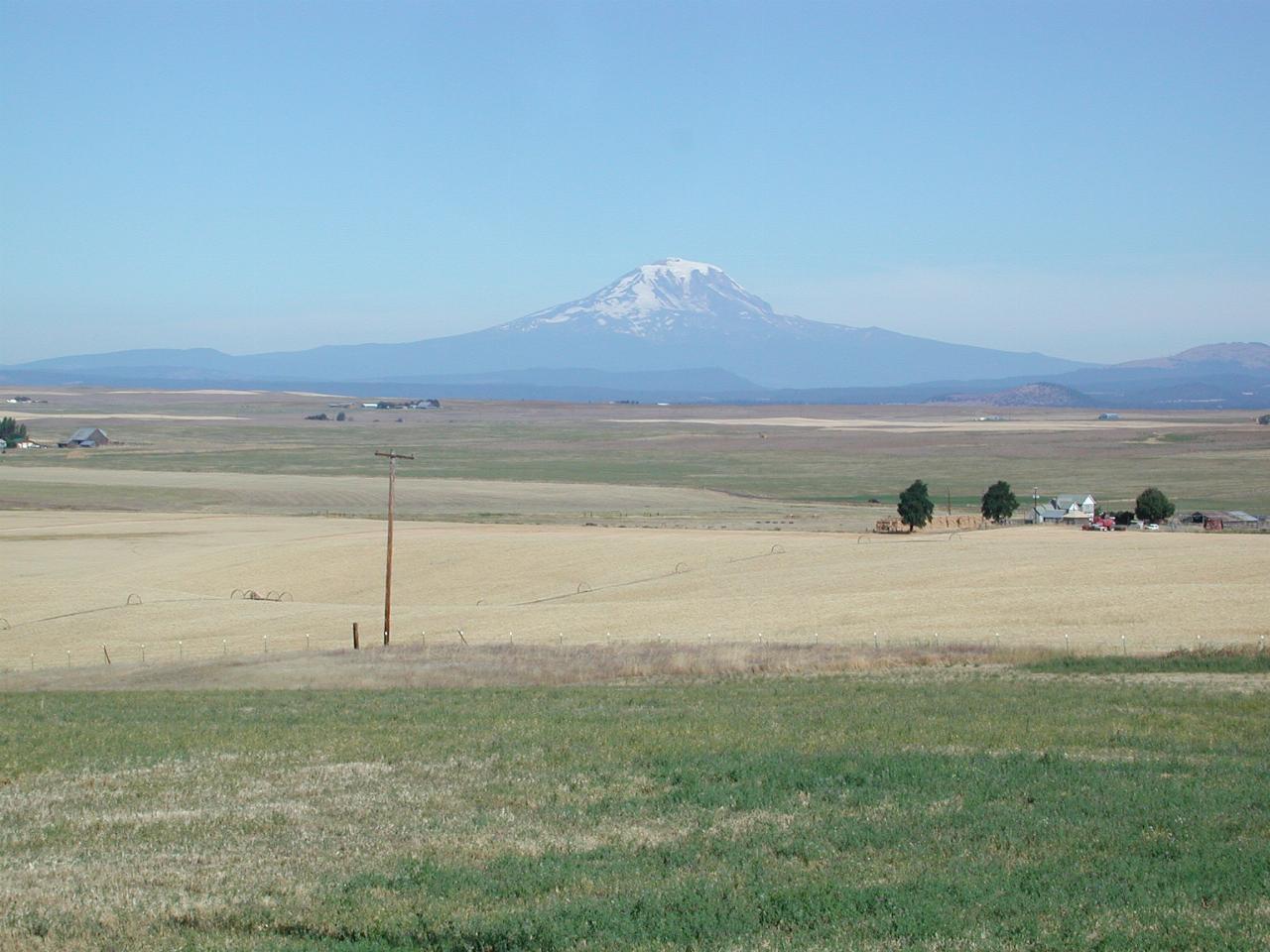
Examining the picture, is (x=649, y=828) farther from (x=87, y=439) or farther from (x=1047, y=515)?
(x=87, y=439)

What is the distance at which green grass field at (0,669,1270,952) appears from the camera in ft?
30.0

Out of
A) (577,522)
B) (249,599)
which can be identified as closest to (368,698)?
(249,599)

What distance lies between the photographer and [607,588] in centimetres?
4466

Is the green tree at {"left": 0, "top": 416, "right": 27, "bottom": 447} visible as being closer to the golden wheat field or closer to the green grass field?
the golden wheat field

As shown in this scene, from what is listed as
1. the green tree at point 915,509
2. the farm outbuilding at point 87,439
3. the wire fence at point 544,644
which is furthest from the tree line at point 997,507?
the farm outbuilding at point 87,439

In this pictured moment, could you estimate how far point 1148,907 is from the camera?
925cm

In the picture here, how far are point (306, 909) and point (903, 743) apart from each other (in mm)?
8234

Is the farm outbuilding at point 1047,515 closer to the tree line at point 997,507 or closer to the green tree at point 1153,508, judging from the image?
the tree line at point 997,507

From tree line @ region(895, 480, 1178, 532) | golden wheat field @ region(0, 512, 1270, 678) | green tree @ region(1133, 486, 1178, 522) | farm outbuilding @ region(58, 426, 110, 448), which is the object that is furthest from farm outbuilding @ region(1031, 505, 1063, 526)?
farm outbuilding @ region(58, 426, 110, 448)

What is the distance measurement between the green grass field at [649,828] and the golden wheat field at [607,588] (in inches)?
506

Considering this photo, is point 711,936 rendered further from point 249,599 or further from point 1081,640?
point 249,599

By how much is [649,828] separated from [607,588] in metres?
32.8

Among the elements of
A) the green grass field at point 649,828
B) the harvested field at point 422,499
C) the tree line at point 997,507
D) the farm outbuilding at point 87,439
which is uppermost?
the green grass field at point 649,828

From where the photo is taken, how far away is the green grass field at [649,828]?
360 inches
